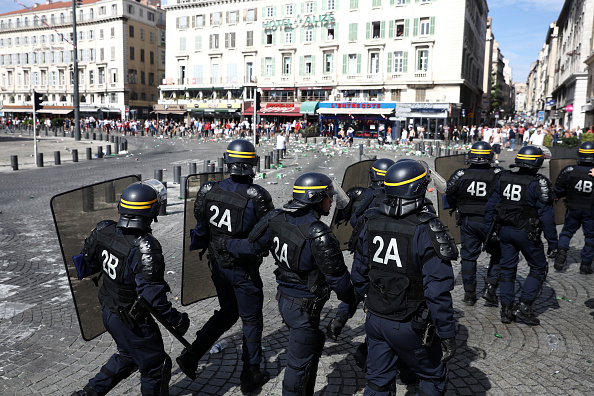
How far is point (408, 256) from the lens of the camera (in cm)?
279

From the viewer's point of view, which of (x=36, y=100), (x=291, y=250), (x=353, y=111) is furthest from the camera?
(x=353, y=111)

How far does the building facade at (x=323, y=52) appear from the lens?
41.4 metres

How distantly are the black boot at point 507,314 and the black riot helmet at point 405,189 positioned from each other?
111 inches

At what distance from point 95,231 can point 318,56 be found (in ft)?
151

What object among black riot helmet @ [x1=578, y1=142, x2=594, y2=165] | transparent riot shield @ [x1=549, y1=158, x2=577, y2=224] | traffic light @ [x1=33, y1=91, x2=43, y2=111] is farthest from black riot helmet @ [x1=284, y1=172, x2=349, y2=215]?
traffic light @ [x1=33, y1=91, x2=43, y2=111]

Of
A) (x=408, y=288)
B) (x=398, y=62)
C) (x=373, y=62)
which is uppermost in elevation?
(x=373, y=62)

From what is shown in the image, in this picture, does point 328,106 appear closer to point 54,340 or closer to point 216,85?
point 216,85

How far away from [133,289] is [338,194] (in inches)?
69.6

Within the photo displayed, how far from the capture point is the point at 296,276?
317cm

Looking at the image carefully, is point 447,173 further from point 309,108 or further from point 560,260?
point 309,108

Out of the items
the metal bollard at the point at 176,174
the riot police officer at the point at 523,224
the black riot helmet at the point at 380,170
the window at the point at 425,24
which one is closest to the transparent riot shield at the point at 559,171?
the riot police officer at the point at 523,224

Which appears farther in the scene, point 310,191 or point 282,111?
point 282,111

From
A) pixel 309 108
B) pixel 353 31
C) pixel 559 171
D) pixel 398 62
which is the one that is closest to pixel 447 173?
pixel 559 171

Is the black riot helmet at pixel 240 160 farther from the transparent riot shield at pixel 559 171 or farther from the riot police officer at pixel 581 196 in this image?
the transparent riot shield at pixel 559 171
